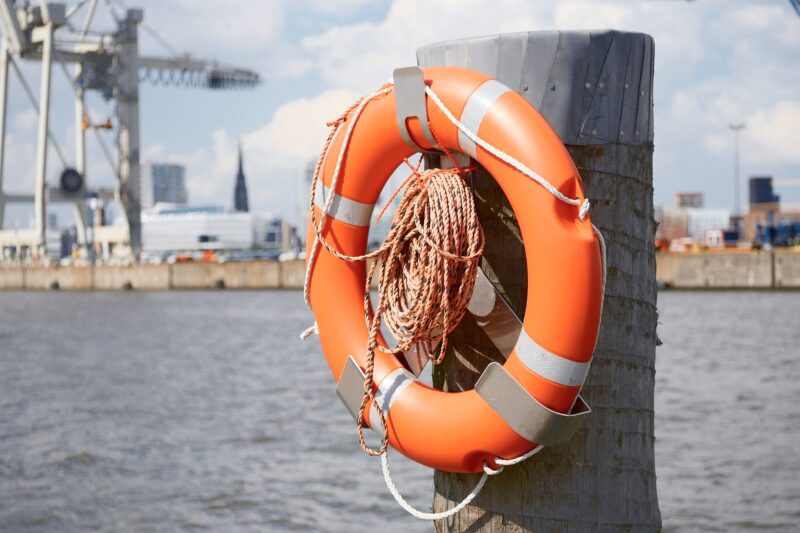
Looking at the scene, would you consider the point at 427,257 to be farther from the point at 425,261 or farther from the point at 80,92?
the point at 80,92

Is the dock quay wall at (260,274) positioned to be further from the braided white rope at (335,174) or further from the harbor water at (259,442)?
the braided white rope at (335,174)

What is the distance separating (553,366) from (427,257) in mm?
396

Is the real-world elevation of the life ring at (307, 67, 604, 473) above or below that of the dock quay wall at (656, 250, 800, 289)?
above

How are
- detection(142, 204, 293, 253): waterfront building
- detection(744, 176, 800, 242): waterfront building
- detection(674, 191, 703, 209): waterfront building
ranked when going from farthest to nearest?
detection(674, 191, 703, 209): waterfront building, detection(142, 204, 293, 253): waterfront building, detection(744, 176, 800, 242): waterfront building

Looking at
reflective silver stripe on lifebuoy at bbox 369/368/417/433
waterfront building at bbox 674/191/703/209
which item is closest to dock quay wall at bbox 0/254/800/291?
reflective silver stripe on lifebuoy at bbox 369/368/417/433

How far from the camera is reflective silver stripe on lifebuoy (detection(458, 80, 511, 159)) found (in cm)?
227

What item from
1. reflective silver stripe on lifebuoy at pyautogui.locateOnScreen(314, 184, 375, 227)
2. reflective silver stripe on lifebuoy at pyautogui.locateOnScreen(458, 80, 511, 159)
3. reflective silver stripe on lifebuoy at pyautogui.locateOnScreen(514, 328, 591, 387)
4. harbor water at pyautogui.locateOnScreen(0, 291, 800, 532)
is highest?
reflective silver stripe on lifebuoy at pyautogui.locateOnScreen(458, 80, 511, 159)

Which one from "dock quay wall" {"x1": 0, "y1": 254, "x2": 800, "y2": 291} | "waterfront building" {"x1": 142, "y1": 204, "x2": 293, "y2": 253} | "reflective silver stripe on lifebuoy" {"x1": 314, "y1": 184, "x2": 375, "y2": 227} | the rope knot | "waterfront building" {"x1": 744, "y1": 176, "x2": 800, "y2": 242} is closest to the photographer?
the rope knot

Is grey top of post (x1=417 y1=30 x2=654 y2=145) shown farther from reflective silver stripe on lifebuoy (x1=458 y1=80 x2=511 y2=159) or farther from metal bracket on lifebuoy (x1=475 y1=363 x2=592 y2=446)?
metal bracket on lifebuoy (x1=475 y1=363 x2=592 y2=446)

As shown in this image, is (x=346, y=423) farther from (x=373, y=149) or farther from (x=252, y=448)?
(x=373, y=149)

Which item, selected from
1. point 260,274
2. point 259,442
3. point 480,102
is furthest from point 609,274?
point 260,274

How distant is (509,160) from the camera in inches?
88.0

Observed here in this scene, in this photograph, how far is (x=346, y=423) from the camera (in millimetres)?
8258

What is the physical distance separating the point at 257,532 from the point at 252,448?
2.05 meters
